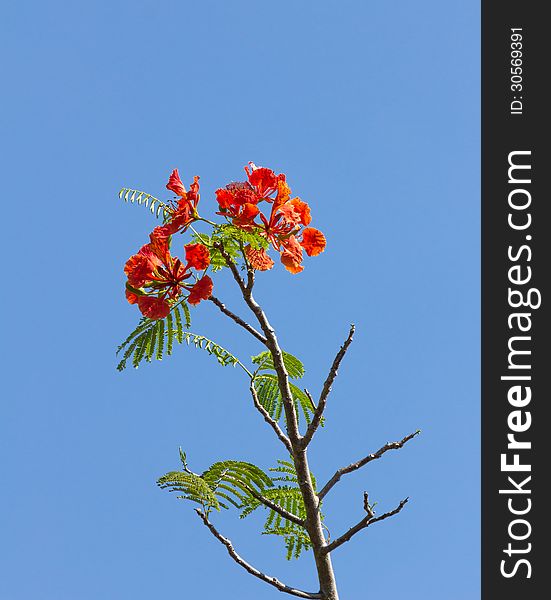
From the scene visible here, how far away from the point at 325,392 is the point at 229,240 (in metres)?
0.91

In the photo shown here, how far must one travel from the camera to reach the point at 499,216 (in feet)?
22.5

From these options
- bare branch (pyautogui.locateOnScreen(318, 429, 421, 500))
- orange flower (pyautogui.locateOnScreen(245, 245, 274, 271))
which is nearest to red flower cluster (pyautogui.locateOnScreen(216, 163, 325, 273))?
orange flower (pyautogui.locateOnScreen(245, 245, 274, 271))

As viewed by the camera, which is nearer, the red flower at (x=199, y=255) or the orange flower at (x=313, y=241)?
the red flower at (x=199, y=255)

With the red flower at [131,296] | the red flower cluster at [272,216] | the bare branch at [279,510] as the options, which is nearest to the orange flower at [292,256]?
the red flower cluster at [272,216]

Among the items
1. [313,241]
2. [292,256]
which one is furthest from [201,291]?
[313,241]

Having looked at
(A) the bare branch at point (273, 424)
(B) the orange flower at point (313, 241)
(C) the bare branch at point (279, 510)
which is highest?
(B) the orange flower at point (313, 241)

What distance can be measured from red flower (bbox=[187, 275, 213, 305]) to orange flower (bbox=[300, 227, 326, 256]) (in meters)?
0.55

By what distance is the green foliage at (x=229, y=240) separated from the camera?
14.9ft

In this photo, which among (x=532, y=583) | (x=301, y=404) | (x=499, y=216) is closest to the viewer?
(x=301, y=404)

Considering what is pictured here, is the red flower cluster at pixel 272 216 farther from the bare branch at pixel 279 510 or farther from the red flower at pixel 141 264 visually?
the bare branch at pixel 279 510

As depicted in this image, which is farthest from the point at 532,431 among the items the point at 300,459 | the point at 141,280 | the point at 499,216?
the point at 141,280

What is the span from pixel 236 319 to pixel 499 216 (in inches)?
122

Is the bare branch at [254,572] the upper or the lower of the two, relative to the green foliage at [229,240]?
lower

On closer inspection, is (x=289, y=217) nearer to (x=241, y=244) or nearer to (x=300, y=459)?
(x=241, y=244)
